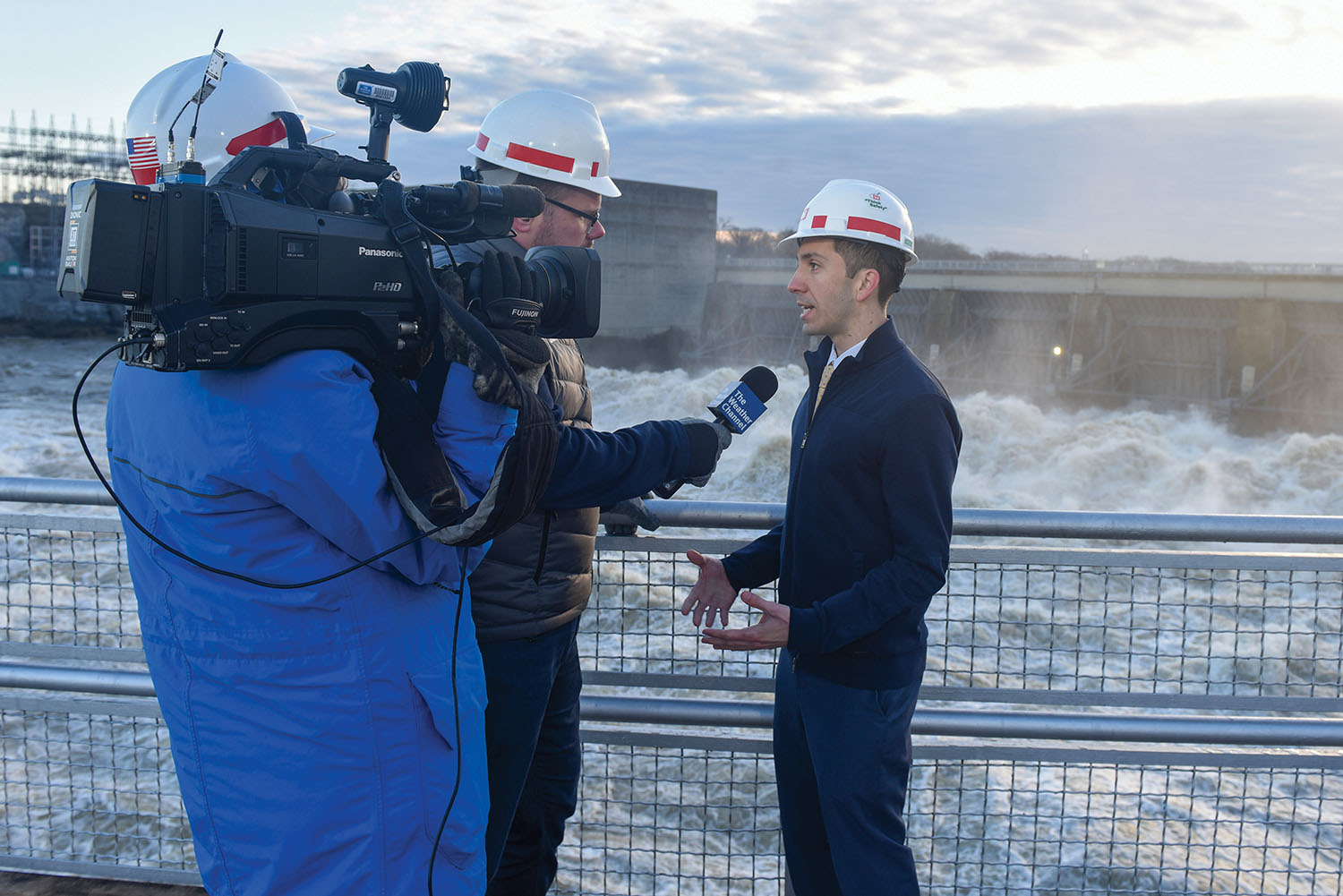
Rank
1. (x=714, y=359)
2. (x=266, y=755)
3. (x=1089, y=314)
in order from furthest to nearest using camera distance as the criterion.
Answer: (x=714, y=359), (x=1089, y=314), (x=266, y=755)

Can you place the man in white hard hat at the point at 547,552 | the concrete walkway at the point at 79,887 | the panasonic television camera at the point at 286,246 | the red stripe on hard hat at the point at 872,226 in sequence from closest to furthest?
the panasonic television camera at the point at 286,246, the man in white hard hat at the point at 547,552, the red stripe on hard hat at the point at 872,226, the concrete walkway at the point at 79,887

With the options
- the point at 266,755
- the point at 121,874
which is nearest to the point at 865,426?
the point at 266,755

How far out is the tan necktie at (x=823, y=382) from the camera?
2436 millimetres

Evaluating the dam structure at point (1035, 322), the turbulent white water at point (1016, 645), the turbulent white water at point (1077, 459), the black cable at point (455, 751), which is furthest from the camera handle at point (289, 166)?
the turbulent white water at point (1077, 459)

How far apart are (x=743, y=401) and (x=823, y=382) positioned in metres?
0.31

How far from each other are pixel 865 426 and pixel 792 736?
2.65ft

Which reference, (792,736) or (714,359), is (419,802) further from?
(714,359)

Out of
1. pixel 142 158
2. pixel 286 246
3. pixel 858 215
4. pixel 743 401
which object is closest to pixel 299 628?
pixel 286 246

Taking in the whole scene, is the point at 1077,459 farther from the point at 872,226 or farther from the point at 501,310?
Result: the point at 501,310

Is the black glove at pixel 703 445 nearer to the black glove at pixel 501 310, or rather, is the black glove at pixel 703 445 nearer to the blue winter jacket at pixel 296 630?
the black glove at pixel 501 310

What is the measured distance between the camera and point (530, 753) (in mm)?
2367

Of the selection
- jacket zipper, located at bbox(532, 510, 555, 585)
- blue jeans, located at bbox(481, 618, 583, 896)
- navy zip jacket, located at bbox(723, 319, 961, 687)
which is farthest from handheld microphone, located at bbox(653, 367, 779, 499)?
blue jeans, located at bbox(481, 618, 583, 896)

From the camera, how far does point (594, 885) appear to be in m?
5.02

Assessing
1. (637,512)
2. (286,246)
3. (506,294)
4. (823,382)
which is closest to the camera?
(286,246)
